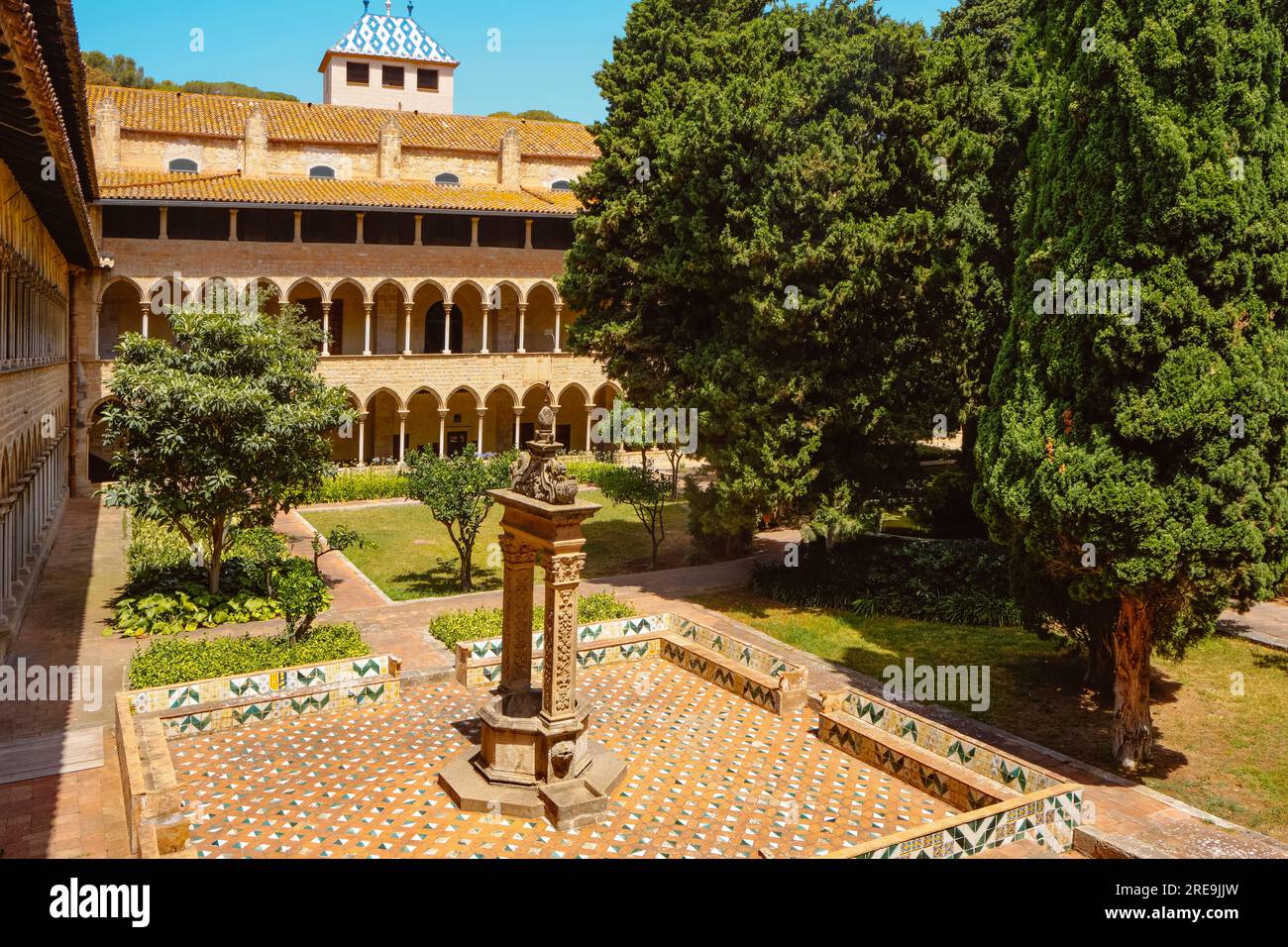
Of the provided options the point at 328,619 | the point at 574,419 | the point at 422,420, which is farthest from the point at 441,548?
the point at 574,419

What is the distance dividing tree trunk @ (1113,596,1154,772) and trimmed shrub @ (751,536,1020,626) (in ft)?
20.8

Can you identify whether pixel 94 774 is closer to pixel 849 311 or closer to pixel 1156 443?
pixel 1156 443

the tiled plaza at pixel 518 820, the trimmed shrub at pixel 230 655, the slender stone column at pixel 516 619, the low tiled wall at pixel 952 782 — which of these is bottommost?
the tiled plaza at pixel 518 820

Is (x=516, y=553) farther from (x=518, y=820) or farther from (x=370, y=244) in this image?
(x=370, y=244)

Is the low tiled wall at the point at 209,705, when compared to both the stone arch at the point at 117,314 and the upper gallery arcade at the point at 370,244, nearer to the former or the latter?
the upper gallery arcade at the point at 370,244

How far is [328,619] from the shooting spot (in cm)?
1811

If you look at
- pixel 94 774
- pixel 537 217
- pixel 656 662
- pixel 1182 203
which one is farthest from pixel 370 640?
pixel 537 217

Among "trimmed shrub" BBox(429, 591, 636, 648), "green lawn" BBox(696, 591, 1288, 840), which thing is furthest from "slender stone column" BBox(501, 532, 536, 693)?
"green lawn" BBox(696, 591, 1288, 840)

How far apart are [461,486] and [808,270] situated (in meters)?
7.54

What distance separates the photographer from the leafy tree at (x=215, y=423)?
1703 centimetres

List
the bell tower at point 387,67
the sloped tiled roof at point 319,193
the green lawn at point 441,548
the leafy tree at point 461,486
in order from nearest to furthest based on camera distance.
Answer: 1. the leafy tree at point 461,486
2. the green lawn at point 441,548
3. the sloped tiled roof at point 319,193
4. the bell tower at point 387,67

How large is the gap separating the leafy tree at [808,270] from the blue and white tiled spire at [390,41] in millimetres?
29059

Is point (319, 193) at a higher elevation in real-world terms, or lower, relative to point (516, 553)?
higher

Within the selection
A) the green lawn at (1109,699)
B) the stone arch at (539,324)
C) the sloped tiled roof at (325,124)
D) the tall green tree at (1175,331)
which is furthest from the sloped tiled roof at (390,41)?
the tall green tree at (1175,331)
